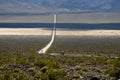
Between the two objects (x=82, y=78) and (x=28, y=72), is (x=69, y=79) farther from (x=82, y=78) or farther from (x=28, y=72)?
(x=28, y=72)

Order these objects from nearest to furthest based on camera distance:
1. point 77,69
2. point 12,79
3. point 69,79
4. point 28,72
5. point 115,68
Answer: point 12,79 → point 69,79 → point 115,68 → point 28,72 → point 77,69

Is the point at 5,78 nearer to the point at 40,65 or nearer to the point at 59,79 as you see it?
the point at 59,79

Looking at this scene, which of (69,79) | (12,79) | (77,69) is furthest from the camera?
(77,69)

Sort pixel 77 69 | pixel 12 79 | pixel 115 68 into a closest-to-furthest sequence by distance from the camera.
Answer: pixel 12 79, pixel 115 68, pixel 77 69

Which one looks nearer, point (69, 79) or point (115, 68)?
point (69, 79)

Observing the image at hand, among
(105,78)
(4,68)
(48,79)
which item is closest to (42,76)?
(48,79)

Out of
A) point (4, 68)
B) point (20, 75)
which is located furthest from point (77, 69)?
point (20, 75)

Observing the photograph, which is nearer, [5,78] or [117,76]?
[5,78]

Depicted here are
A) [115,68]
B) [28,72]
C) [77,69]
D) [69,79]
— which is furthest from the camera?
[77,69]
